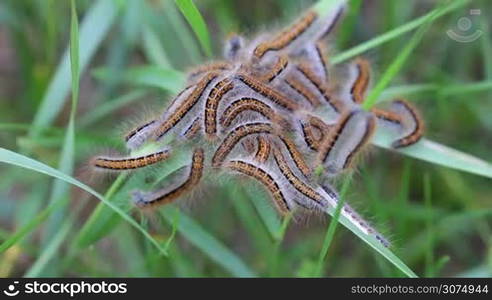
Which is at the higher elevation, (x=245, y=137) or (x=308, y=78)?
(x=308, y=78)

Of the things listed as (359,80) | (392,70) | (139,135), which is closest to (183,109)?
(139,135)

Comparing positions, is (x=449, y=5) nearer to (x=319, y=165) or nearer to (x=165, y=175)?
(x=319, y=165)

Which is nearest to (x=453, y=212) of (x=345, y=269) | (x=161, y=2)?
(x=345, y=269)

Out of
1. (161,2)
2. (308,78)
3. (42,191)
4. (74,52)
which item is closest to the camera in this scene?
(74,52)

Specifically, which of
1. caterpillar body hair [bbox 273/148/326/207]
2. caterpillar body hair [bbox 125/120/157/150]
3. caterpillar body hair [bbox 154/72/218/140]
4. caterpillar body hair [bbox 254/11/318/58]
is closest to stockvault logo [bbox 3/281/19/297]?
caterpillar body hair [bbox 125/120/157/150]

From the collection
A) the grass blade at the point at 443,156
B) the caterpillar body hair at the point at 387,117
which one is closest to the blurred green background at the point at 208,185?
the grass blade at the point at 443,156

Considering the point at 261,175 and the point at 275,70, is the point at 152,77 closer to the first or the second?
the point at 275,70
